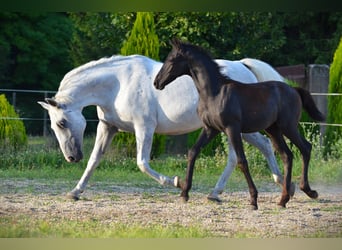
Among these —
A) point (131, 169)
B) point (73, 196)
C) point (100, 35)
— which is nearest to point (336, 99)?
point (131, 169)

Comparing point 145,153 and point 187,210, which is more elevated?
point 145,153

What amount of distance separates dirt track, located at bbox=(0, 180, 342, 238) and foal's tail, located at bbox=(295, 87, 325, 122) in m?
0.86

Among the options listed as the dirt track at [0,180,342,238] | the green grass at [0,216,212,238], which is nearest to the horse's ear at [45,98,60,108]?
the dirt track at [0,180,342,238]

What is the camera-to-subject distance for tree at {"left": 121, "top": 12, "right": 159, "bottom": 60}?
10945 millimetres

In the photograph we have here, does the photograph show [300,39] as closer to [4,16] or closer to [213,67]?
[4,16]

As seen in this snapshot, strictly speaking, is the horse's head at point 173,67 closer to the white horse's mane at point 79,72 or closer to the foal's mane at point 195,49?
the foal's mane at point 195,49

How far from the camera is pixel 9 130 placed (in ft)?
37.4

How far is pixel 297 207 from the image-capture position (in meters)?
7.53

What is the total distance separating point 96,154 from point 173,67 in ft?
4.82

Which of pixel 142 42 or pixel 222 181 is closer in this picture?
pixel 222 181

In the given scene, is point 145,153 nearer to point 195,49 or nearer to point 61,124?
point 61,124

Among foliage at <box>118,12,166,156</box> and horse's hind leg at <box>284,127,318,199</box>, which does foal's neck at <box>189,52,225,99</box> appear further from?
foliage at <box>118,12,166,156</box>
